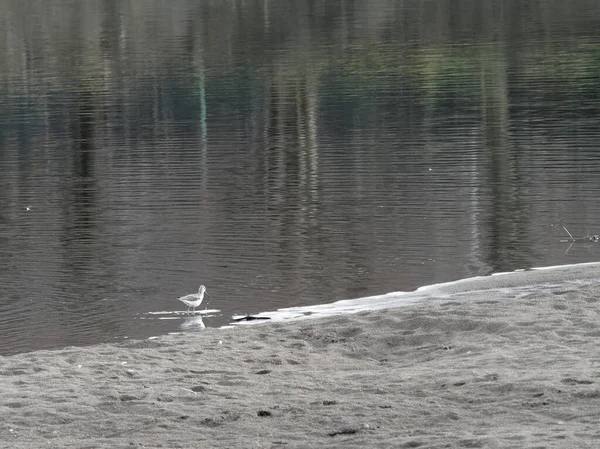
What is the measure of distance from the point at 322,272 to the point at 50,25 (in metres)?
64.5

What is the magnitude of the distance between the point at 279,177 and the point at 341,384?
1299 cm

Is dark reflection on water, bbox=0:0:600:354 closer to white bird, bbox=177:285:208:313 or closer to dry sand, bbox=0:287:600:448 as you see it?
white bird, bbox=177:285:208:313

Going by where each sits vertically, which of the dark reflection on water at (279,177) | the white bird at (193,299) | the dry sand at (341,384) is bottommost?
the dark reflection on water at (279,177)

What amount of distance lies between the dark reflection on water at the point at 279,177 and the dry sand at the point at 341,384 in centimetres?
190

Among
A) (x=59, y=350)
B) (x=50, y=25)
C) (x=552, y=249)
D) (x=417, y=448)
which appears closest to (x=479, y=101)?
(x=552, y=249)

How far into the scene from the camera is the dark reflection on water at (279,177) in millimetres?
14602

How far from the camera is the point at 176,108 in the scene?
112 feet

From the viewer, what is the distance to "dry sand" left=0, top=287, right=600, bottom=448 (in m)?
7.97

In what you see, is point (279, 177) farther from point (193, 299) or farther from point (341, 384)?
point (341, 384)

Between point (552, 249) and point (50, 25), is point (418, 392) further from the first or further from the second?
point (50, 25)

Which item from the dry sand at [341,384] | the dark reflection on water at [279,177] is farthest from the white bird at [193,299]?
the dry sand at [341,384]

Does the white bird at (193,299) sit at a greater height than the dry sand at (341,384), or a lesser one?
lesser

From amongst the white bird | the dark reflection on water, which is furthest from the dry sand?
the dark reflection on water

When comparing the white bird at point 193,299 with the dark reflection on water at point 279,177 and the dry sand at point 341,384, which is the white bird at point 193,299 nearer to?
the dark reflection on water at point 279,177
